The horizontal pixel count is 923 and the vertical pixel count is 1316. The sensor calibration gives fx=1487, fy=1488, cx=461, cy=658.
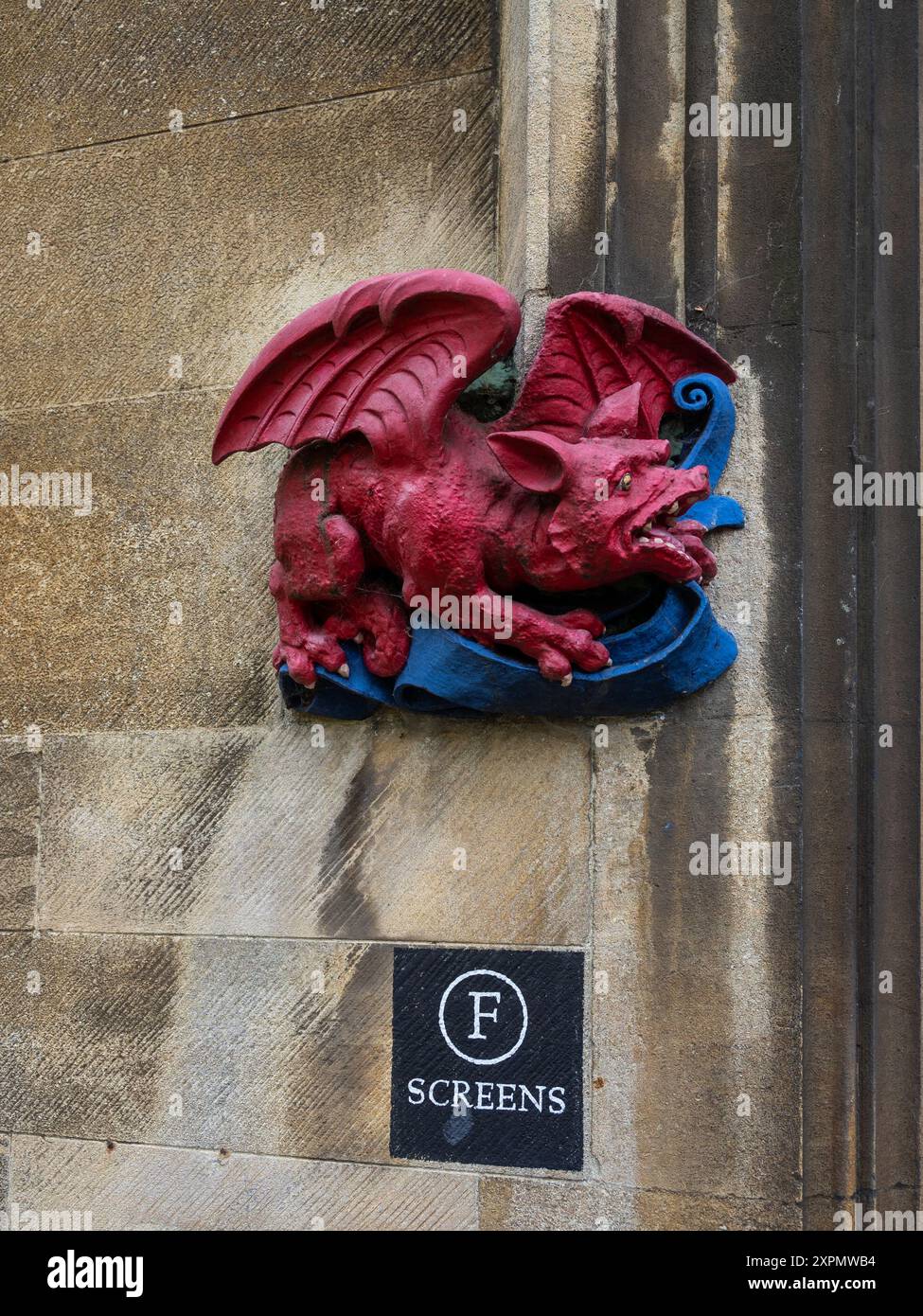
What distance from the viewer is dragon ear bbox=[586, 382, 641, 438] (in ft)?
8.99

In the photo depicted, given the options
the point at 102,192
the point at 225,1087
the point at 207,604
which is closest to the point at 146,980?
the point at 225,1087

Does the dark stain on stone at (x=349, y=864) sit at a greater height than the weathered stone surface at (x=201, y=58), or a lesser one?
lesser

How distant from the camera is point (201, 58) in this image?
3496 millimetres

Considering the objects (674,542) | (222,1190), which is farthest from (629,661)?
(222,1190)

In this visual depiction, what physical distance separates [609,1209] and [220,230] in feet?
7.42

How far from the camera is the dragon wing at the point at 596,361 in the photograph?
274cm

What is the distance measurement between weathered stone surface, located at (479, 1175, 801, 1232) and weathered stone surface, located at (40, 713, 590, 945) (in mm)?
459

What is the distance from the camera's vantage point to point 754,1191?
2672 millimetres

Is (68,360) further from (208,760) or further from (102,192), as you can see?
(208,760)

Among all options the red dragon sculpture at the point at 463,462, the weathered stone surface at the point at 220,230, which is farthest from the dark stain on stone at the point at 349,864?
the weathered stone surface at the point at 220,230

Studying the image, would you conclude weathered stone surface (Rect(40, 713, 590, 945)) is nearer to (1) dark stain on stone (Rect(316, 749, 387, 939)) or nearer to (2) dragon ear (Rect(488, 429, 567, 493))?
(1) dark stain on stone (Rect(316, 749, 387, 939))

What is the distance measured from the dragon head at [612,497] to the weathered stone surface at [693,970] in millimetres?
333

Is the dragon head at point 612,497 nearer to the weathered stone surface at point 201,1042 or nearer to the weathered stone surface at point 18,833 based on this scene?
the weathered stone surface at point 201,1042

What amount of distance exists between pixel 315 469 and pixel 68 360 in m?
0.95
